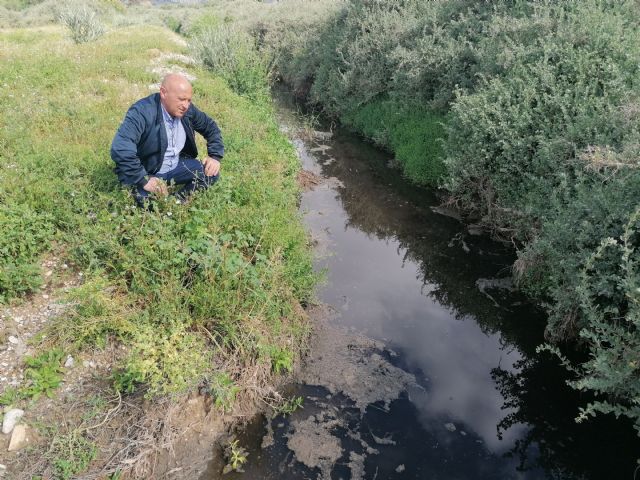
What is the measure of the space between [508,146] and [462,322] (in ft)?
11.9

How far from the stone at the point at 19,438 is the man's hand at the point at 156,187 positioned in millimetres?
2852

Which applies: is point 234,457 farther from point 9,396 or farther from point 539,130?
point 539,130

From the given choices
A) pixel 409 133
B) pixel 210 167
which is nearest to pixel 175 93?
pixel 210 167

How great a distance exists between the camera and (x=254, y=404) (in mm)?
4941

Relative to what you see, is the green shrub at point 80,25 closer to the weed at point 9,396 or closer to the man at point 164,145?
the man at point 164,145

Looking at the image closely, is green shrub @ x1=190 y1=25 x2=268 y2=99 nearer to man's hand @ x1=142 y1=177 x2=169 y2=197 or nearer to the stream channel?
the stream channel

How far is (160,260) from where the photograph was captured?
16.3 ft

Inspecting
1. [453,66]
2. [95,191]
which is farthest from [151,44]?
[95,191]

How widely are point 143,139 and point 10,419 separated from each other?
343 cm

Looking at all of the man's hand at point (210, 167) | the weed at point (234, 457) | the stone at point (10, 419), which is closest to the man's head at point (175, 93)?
the man's hand at point (210, 167)

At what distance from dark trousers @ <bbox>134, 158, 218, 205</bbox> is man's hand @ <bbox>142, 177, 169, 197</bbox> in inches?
18.3

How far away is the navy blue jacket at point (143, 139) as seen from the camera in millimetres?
5234

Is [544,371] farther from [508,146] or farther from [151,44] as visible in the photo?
[151,44]

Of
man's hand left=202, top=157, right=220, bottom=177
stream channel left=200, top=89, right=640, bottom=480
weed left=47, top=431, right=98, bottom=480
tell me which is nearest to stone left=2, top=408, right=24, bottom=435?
weed left=47, top=431, right=98, bottom=480
